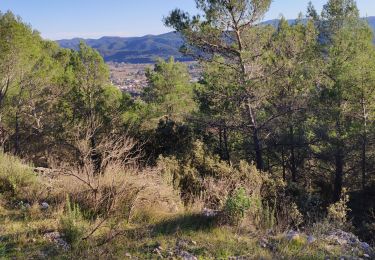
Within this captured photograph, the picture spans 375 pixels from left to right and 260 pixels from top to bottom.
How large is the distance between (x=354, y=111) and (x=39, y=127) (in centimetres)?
1516

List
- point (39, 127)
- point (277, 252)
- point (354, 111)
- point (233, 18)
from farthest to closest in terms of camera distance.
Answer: point (39, 127) < point (354, 111) < point (233, 18) < point (277, 252)

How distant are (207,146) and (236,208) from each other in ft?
32.5

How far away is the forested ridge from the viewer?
440cm

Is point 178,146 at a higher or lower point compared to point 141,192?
lower

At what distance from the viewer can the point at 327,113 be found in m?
13.8

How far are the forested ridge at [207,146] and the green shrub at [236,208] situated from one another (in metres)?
0.01

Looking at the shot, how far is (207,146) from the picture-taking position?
48.1 ft

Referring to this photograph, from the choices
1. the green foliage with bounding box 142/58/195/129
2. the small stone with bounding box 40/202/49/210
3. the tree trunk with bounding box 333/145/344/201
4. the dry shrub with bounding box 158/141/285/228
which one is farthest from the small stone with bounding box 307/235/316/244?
the green foliage with bounding box 142/58/195/129

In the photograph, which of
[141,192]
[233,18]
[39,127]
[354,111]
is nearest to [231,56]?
[233,18]

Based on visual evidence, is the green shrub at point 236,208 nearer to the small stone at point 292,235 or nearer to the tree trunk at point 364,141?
the small stone at point 292,235

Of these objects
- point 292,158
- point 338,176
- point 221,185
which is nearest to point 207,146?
point 292,158

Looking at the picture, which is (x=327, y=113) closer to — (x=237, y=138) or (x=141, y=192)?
(x=237, y=138)

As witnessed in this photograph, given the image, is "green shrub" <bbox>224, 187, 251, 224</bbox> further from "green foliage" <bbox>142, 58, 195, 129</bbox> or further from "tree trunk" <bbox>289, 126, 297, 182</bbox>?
"green foliage" <bbox>142, 58, 195, 129</bbox>

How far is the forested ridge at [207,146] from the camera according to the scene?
4.40m
